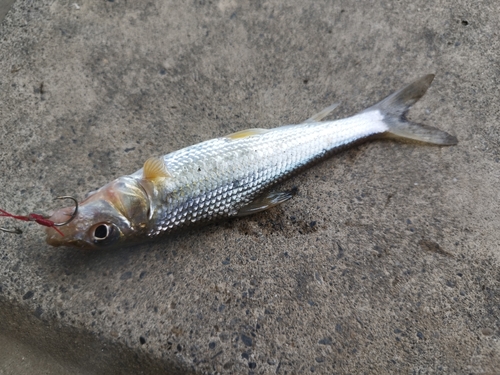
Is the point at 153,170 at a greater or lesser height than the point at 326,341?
greater

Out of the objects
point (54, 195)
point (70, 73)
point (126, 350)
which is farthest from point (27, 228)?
point (70, 73)

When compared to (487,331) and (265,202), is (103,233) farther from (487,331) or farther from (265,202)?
(487,331)

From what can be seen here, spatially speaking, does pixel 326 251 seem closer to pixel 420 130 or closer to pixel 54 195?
pixel 420 130

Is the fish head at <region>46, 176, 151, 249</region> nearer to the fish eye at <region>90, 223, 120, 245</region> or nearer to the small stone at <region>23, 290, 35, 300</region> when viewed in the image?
the fish eye at <region>90, 223, 120, 245</region>

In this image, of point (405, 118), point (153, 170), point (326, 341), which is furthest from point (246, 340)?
point (405, 118)

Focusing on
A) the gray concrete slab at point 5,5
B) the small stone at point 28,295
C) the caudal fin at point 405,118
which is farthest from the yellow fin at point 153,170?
the gray concrete slab at point 5,5

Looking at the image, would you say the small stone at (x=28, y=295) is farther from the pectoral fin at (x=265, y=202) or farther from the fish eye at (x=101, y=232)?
the pectoral fin at (x=265, y=202)

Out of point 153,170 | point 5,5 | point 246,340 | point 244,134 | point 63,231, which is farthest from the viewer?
point 5,5

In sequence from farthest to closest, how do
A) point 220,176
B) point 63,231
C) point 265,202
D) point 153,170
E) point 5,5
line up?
point 5,5, point 265,202, point 220,176, point 153,170, point 63,231
